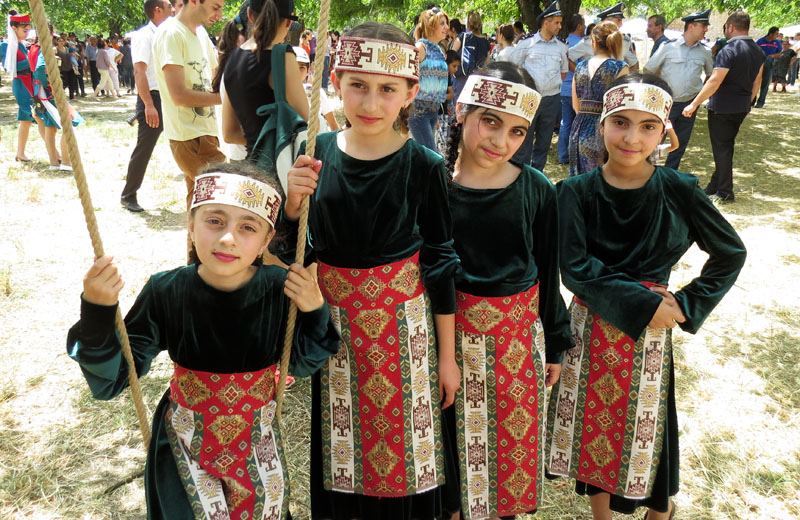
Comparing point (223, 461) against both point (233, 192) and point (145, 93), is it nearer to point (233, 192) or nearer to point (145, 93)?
point (233, 192)

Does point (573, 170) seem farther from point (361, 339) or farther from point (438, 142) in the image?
point (361, 339)

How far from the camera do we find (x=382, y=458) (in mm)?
1926

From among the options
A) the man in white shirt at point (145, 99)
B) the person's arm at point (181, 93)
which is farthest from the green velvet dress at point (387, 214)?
the man in white shirt at point (145, 99)

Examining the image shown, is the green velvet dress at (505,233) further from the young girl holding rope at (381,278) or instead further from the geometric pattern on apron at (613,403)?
the geometric pattern on apron at (613,403)

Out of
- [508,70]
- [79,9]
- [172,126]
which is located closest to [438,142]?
[172,126]

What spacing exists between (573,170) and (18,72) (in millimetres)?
7337

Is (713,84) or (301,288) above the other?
(713,84)

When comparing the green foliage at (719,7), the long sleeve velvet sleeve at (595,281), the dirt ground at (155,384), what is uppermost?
the green foliage at (719,7)


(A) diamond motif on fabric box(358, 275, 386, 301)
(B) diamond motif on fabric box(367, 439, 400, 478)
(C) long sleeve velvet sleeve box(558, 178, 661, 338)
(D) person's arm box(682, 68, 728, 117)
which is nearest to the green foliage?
(D) person's arm box(682, 68, 728, 117)

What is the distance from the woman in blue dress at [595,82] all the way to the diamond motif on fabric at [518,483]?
3.53m

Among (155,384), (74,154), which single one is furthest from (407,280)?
(155,384)

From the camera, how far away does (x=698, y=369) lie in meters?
3.53

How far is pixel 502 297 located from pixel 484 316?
92 mm

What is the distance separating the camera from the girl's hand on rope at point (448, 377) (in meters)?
1.96
